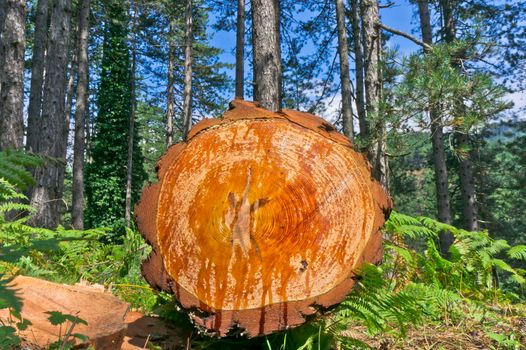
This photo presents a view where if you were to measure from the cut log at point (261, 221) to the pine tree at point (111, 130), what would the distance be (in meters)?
19.4

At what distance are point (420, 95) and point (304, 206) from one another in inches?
151

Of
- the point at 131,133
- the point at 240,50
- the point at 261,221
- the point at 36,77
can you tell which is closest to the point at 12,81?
the point at 261,221

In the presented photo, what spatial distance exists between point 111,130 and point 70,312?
2095 centimetres

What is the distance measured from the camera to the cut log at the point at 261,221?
236 cm

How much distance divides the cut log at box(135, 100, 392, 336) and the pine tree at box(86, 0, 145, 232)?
1937 cm

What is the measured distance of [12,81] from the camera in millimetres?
7418

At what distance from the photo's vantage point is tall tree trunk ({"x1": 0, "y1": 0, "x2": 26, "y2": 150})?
24.1 feet

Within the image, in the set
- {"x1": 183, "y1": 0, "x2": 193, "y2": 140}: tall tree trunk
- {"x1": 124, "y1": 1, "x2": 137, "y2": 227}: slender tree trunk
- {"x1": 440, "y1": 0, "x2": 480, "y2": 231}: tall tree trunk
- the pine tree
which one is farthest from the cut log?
the pine tree

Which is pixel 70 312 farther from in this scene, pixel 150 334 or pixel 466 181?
pixel 466 181

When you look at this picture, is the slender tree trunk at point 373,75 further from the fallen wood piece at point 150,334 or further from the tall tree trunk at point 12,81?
the tall tree trunk at point 12,81

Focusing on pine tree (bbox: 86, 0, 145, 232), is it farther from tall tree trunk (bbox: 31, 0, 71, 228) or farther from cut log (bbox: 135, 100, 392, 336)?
cut log (bbox: 135, 100, 392, 336)

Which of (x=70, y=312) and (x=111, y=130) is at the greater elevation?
(x=111, y=130)

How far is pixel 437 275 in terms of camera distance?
4.47 metres

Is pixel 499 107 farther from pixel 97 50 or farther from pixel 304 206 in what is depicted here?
pixel 97 50
